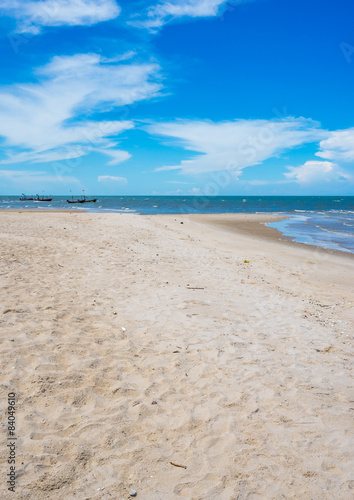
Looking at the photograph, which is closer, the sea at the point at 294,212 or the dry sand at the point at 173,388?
the dry sand at the point at 173,388

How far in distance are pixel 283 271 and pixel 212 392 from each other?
838cm

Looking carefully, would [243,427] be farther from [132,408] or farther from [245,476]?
[132,408]

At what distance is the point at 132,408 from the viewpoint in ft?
11.8

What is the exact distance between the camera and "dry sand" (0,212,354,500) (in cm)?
281

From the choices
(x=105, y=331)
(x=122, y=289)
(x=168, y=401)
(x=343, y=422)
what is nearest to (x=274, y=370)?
(x=343, y=422)

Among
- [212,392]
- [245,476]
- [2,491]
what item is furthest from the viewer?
[212,392]

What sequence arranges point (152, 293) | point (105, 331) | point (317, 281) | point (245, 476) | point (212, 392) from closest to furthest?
point (245, 476), point (212, 392), point (105, 331), point (152, 293), point (317, 281)

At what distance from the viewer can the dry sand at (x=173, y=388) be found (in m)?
2.81

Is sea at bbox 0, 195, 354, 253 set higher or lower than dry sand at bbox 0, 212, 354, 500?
higher

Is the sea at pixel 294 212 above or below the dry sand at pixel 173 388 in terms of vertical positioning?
above

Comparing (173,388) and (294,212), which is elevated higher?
(294,212)

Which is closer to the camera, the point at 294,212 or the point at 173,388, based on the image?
the point at 173,388

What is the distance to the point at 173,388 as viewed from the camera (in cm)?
403

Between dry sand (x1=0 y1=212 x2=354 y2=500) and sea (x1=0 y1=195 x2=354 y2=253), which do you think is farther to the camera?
sea (x1=0 y1=195 x2=354 y2=253)
